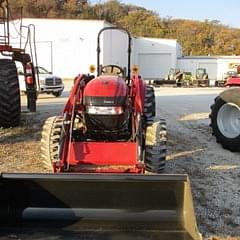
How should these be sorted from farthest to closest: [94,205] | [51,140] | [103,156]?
1. [51,140]
2. [103,156]
3. [94,205]

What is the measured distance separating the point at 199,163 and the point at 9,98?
12.1 ft

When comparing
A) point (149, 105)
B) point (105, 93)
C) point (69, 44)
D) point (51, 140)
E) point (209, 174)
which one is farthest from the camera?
point (69, 44)

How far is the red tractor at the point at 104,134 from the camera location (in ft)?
18.6

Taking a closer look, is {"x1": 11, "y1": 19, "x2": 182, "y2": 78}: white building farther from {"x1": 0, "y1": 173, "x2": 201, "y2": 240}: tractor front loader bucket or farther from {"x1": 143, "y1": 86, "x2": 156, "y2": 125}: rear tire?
{"x1": 0, "y1": 173, "x2": 201, "y2": 240}: tractor front loader bucket

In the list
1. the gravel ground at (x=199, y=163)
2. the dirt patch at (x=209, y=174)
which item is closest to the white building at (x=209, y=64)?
the gravel ground at (x=199, y=163)

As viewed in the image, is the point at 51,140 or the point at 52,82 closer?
the point at 51,140

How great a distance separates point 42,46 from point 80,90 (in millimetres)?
37847

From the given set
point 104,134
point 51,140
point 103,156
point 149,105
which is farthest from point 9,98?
point 103,156

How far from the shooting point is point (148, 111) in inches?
297

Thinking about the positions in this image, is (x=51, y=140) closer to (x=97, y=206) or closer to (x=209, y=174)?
(x=97, y=206)

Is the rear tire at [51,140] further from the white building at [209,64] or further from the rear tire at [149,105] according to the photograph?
the white building at [209,64]

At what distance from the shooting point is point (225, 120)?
29.6 feet

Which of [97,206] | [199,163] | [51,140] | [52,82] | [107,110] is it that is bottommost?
[52,82]

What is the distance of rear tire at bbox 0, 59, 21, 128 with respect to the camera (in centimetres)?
902
